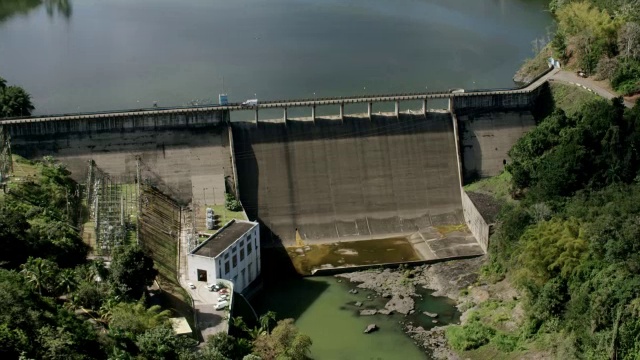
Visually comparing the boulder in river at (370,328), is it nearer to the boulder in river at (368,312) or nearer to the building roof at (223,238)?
the boulder in river at (368,312)

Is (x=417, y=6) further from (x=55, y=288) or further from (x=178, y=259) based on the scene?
(x=55, y=288)

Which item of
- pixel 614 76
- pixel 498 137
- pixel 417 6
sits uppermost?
pixel 417 6

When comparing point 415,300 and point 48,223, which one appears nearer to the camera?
point 48,223

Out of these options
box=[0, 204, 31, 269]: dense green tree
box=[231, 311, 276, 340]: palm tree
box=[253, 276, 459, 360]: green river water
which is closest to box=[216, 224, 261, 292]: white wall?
box=[253, 276, 459, 360]: green river water

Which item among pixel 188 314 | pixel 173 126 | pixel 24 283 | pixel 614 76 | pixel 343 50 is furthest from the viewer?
pixel 343 50

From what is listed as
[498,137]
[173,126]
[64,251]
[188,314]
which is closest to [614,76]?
[498,137]

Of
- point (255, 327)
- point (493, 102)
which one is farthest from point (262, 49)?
point (255, 327)

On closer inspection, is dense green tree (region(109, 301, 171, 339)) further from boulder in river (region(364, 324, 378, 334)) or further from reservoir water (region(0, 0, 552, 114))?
reservoir water (region(0, 0, 552, 114))
